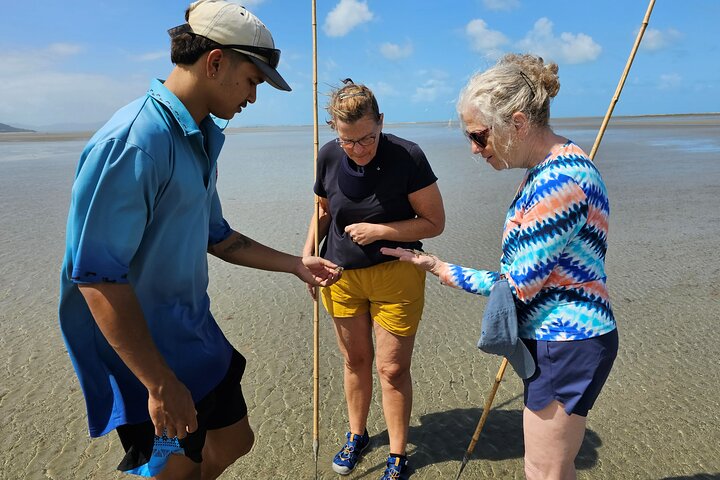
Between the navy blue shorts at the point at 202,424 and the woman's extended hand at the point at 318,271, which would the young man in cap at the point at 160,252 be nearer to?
the navy blue shorts at the point at 202,424

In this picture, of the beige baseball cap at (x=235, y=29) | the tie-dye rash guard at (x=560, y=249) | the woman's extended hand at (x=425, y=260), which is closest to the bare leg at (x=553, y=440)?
the tie-dye rash guard at (x=560, y=249)

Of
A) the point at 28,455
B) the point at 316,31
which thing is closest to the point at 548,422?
the point at 316,31

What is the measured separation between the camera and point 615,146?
76.8 ft

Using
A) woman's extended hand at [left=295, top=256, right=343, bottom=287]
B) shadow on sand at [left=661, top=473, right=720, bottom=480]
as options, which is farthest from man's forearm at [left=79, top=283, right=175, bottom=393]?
shadow on sand at [left=661, top=473, right=720, bottom=480]

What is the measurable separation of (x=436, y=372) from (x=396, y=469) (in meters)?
1.42

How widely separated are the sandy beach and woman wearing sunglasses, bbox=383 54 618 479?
1.53m

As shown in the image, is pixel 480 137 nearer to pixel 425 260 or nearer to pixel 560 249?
pixel 560 249

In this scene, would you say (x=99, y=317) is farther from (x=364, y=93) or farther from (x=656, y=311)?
(x=656, y=311)

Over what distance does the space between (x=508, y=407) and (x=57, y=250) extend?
22.6 ft

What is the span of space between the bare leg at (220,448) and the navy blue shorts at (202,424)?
43 millimetres

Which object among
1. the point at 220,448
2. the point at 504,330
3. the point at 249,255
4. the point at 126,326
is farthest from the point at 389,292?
the point at 126,326

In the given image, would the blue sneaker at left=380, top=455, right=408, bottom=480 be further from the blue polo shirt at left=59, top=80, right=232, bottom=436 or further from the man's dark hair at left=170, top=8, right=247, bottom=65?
the man's dark hair at left=170, top=8, right=247, bottom=65

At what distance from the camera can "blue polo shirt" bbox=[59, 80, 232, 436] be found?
68.4 inches

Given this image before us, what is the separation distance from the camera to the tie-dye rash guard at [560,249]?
198 centimetres
